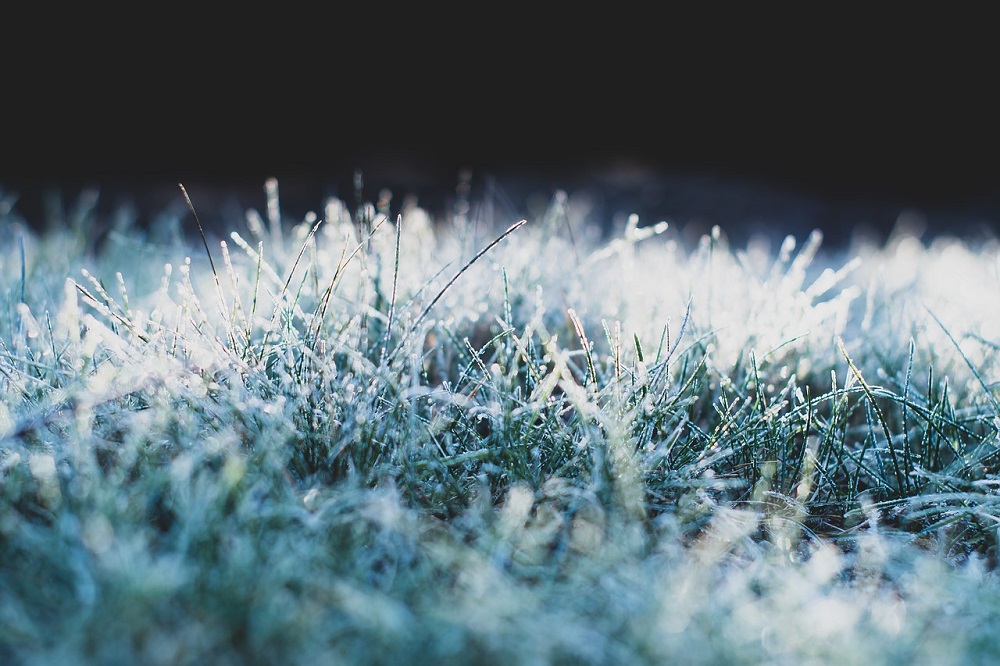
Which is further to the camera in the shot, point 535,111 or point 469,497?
point 535,111

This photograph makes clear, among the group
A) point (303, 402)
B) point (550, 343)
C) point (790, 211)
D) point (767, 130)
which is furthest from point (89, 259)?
point (767, 130)

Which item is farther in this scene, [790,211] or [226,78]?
[226,78]

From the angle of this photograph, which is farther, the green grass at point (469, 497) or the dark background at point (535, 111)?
the dark background at point (535, 111)

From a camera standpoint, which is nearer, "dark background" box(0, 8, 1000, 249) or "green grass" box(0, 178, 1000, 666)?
"green grass" box(0, 178, 1000, 666)

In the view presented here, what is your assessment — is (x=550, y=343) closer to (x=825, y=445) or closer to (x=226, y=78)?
(x=825, y=445)

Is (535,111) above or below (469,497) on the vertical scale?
above
